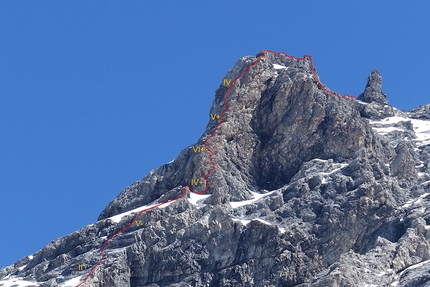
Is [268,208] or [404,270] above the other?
[268,208]

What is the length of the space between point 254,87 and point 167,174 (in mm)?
18415

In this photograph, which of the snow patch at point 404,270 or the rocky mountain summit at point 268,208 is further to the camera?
the rocky mountain summit at point 268,208

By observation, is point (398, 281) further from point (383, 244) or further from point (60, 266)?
point (60, 266)

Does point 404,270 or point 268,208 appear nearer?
point 404,270

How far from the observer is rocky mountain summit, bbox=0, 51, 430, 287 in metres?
150

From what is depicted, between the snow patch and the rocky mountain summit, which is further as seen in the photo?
the rocky mountain summit

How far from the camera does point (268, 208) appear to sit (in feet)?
525

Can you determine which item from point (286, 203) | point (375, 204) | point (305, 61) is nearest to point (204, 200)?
point (286, 203)

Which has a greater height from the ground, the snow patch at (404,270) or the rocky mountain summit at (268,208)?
the rocky mountain summit at (268,208)

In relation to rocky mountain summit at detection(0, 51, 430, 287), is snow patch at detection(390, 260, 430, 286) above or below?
below

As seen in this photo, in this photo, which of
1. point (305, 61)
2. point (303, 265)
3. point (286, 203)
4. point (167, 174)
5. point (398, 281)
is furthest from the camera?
point (305, 61)

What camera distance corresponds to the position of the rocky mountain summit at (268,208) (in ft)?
493

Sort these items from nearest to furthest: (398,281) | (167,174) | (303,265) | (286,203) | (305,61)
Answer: (398,281)
(303,265)
(286,203)
(167,174)
(305,61)

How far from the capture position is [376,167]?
164 metres
